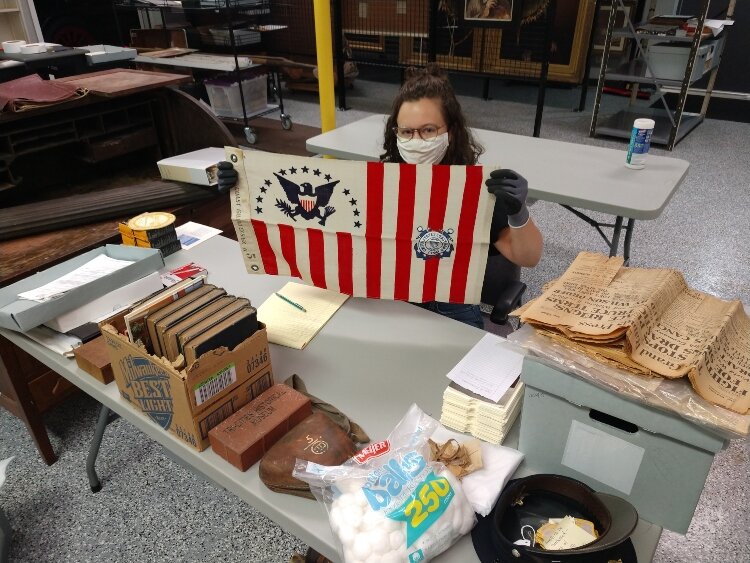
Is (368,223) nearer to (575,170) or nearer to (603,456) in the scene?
(603,456)

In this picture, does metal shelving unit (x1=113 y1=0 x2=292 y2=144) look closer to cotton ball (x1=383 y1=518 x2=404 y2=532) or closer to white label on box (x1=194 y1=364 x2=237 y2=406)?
white label on box (x1=194 y1=364 x2=237 y2=406)

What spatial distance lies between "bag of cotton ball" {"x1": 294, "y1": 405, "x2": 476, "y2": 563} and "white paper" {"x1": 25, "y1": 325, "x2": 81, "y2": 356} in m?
0.77

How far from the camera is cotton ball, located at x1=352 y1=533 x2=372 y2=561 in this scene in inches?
33.4

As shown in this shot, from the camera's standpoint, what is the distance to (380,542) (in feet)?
2.78

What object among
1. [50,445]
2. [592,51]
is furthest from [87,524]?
[592,51]

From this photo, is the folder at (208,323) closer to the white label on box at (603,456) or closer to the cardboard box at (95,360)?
the cardboard box at (95,360)

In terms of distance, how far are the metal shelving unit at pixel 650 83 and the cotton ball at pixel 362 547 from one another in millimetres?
4912

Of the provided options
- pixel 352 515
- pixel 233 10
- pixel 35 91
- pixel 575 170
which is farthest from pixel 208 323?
pixel 233 10

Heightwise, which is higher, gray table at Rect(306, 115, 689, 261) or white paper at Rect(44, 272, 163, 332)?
gray table at Rect(306, 115, 689, 261)

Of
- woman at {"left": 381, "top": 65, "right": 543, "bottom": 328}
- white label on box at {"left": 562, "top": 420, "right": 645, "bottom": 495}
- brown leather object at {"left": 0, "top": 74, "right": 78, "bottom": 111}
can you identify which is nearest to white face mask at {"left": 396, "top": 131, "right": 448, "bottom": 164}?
woman at {"left": 381, "top": 65, "right": 543, "bottom": 328}

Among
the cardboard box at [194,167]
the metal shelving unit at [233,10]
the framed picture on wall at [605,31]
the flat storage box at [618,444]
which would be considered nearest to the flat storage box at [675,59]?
the framed picture on wall at [605,31]

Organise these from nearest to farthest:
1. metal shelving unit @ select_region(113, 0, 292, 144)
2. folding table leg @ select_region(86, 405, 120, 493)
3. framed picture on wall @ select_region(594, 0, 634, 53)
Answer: folding table leg @ select_region(86, 405, 120, 493), metal shelving unit @ select_region(113, 0, 292, 144), framed picture on wall @ select_region(594, 0, 634, 53)

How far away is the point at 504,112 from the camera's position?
6141mm

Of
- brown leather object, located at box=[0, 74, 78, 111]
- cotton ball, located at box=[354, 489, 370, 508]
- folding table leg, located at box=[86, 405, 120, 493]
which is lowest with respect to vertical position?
folding table leg, located at box=[86, 405, 120, 493]
